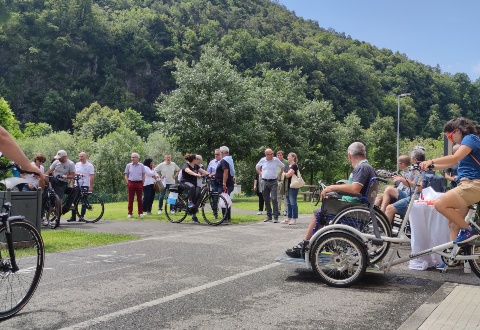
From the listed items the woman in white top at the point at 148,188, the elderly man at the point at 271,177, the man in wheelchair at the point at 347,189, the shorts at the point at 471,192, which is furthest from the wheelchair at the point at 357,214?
the woman in white top at the point at 148,188

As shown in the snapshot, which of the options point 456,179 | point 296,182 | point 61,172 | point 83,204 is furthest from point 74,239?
point 456,179

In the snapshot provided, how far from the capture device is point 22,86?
130 m

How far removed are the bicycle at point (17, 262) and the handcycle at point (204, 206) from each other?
925cm

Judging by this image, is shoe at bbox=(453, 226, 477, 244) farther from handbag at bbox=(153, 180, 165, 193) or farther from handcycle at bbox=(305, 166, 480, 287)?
handbag at bbox=(153, 180, 165, 193)

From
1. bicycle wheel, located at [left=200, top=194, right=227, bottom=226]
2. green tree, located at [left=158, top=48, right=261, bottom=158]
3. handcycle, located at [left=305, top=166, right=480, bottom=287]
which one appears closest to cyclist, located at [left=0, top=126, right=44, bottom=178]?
handcycle, located at [left=305, top=166, right=480, bottom=287]

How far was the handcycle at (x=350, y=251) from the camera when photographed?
6.70m

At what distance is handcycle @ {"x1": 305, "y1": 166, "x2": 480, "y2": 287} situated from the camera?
6.70 metres

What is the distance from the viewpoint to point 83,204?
15.6 meters

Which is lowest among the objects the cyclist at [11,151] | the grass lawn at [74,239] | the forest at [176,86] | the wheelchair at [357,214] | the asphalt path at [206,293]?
the asphalt path at [206,293]

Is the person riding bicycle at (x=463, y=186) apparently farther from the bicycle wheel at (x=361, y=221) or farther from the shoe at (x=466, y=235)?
the bicycle wheel at (x=361, y=221)

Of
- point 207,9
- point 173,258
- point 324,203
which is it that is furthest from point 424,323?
point 207,9

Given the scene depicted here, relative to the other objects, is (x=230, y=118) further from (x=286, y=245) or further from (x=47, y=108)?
(x=47, y=108)

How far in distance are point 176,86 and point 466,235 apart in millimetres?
83663

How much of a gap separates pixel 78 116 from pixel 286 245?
118 meters
